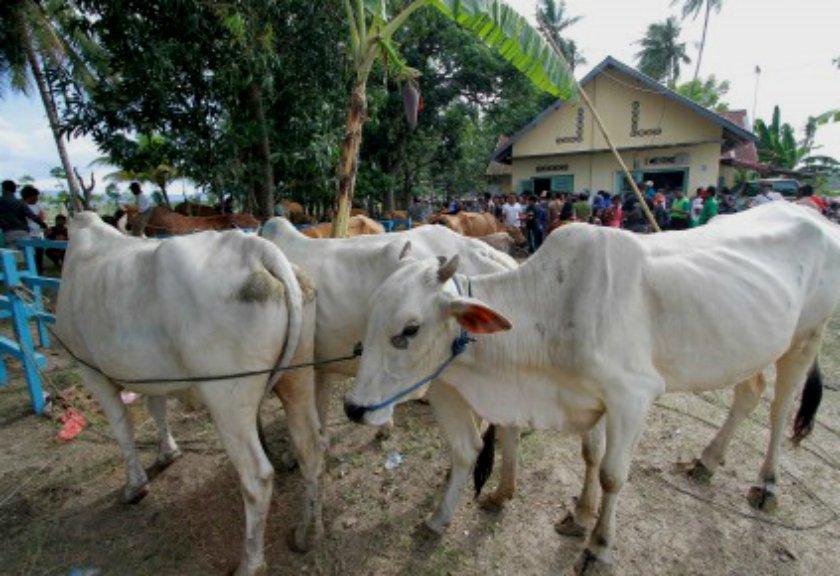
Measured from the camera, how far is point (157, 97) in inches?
279

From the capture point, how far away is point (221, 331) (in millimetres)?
2350

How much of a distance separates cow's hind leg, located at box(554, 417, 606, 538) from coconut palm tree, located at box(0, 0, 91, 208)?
14823 mm

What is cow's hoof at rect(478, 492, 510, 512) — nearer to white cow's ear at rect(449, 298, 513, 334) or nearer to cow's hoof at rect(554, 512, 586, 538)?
cow's hoof at rect(554, 512, 586, 538)

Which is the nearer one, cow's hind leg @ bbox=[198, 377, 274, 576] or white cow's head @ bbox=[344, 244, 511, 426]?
white cow's head @ bbox=[344, 244, 511, 426]

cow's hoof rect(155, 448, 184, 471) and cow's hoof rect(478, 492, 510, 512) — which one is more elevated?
cow's hoof rect(155, 448, 184, 471)

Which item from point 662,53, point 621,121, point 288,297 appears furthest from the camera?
point 662,53

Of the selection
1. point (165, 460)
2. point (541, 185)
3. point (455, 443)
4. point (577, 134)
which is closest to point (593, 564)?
point (455, 443)

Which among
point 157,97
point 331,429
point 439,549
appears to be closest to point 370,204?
point 157,97

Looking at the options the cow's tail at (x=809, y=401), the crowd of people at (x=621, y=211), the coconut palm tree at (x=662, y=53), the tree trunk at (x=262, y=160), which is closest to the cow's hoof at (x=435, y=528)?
the cow's tail at (x=809, y=401)

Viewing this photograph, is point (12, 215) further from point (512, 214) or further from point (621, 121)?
point (621, 121)

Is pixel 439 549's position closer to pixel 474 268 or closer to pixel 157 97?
pixel 474 268

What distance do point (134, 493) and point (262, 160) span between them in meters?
6.39

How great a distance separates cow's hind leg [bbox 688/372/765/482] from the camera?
11.1 feet

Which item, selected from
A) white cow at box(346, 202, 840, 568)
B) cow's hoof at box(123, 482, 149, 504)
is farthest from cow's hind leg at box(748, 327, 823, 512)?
cow's hoof at box(123, 482, 149, 504)
